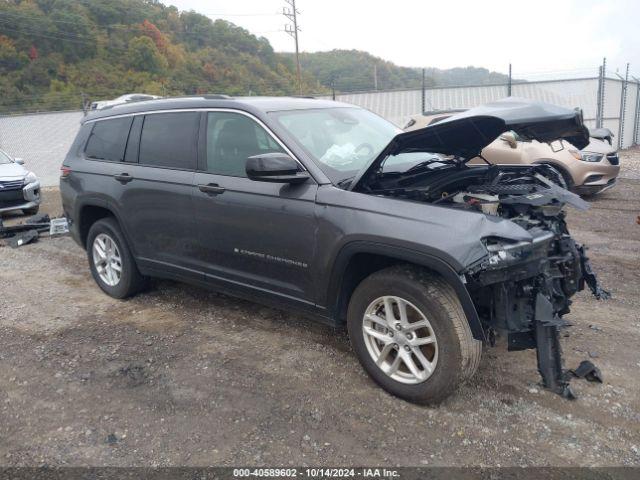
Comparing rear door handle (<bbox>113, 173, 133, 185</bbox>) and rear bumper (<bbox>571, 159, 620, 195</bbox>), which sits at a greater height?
rear door handle (<bbox>113, 173, 133, 185</bbox>)

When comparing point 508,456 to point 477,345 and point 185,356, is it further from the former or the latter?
point 185,356

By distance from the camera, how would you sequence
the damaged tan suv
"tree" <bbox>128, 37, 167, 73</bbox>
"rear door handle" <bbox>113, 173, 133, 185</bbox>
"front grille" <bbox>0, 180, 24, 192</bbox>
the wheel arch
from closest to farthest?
"rear door handle" <bbox>113, 173, 133, 185</bbox>, the wheel arch, the damaged tan suv, "front grille" <bbox>0, 180, 24, 192</bbox>, "tree" <bbox>128, 37, 167, 73</bbox>

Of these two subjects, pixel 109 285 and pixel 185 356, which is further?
pixel 109 285

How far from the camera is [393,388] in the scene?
324 cm

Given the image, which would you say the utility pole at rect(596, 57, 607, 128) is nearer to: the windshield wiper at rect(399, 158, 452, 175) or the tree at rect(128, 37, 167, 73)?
the windshield wiper at rect(399, 158, 452, 175)

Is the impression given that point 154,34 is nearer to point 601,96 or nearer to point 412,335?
point 601,96

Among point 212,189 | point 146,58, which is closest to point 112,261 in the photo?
point 212,189

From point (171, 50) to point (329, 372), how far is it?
41.9m

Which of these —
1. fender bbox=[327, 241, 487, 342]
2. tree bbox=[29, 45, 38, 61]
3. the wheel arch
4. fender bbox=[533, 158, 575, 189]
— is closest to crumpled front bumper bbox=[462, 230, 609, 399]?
fender bbox=[327, 241, 487, 342]

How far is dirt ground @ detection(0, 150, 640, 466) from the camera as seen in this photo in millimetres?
2816

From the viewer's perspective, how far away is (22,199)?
987 centimetres

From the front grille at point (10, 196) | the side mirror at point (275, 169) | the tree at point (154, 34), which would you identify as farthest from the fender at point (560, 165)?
the tree at point (154, 34)

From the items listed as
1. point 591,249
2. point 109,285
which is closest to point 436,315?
point 109,285

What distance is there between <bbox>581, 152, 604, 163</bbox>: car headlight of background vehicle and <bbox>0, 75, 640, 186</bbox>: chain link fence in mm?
6870
